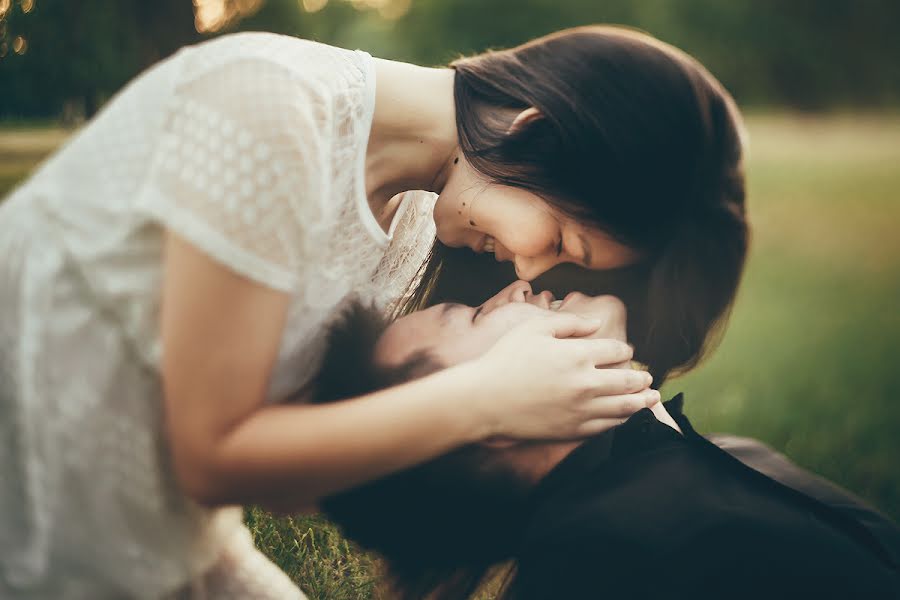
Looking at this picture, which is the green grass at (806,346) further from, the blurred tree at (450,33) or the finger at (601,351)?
the finger at (601,351)

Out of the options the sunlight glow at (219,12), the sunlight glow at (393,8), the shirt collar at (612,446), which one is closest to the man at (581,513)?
the shirt collar at (612,446)

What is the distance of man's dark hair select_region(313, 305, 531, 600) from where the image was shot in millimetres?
1909

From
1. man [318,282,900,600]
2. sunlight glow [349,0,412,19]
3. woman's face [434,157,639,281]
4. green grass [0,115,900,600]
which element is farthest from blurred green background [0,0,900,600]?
sunlight glow [349,0,412,19]

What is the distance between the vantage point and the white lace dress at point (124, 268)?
60.1 inches

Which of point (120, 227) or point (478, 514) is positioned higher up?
point (120, 227)

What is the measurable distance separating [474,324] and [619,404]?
430 millimetres

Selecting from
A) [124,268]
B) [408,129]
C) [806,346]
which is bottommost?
[806,346]

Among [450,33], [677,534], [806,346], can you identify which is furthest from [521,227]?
[450,33]

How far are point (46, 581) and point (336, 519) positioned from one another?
67cm

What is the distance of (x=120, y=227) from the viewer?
157 cm

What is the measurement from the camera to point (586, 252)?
218 cm

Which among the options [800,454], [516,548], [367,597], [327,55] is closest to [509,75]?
[327,55]

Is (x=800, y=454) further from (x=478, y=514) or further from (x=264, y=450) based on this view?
(x=264, y=450)

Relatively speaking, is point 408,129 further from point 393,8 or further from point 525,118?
point 393,8
